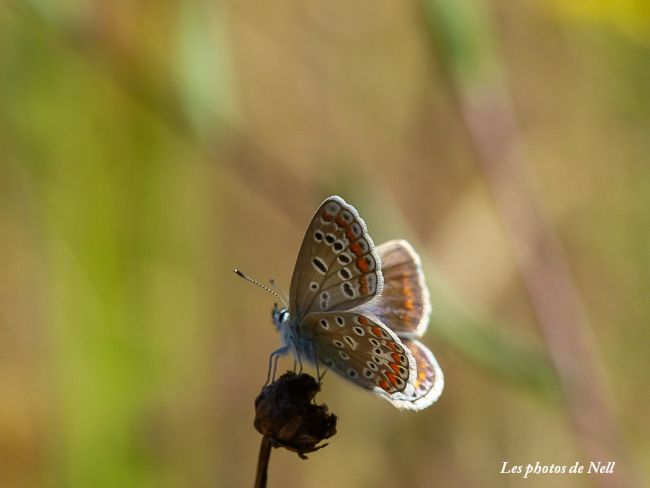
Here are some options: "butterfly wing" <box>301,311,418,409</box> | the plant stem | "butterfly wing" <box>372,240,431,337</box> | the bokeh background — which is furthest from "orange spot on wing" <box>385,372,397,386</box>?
the plant stem

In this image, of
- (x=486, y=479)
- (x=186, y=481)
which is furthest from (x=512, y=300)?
(x=186, y=481)

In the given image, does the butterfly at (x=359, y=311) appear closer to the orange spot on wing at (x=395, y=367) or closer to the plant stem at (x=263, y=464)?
the orange spot on wing at (x=395, y=367)

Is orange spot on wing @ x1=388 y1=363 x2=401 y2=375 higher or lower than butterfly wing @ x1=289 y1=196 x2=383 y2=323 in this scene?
lower

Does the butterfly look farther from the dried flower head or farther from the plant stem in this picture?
the plant stem

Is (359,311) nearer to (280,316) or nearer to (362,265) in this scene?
(362,265)

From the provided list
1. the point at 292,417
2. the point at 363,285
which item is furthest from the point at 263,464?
the point at 363,285

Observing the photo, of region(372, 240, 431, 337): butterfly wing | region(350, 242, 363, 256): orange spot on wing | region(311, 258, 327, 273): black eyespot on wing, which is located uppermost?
region(372, 240, 431, 337): butterfly wing

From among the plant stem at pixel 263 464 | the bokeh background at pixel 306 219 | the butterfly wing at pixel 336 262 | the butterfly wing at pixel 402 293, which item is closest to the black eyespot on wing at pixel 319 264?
the butterfly wing at pixel 336 262

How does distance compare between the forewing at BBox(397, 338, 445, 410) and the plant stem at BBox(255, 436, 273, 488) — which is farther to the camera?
the forewing at BBox(397, 338, 445, 410)
